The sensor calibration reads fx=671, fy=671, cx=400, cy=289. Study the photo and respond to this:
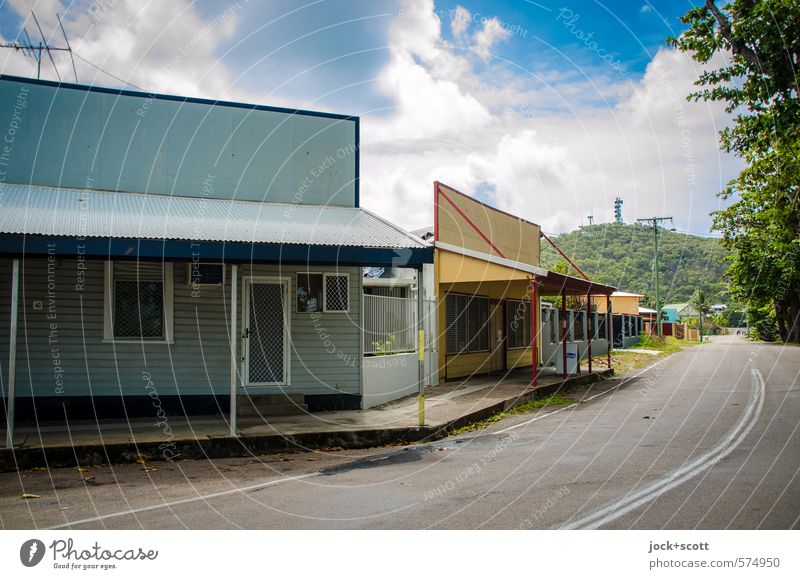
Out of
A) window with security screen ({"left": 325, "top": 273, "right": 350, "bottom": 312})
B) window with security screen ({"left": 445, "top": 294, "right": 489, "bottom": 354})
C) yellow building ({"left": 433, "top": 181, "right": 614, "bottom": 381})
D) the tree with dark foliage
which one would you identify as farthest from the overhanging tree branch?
window with security screen ({"left": 325, "top": 273, "right": 350, "bottom": 312})

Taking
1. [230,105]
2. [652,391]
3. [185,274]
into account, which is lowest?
[652,391]

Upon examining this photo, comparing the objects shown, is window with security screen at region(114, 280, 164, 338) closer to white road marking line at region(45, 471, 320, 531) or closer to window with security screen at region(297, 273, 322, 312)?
window with security screen at region(297, 273, 322, 312)

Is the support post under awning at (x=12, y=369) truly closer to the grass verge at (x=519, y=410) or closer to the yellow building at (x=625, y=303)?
the grass verge at (x=519, y=410)

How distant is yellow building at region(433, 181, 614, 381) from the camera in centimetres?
1688

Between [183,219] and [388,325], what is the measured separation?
16.8ft

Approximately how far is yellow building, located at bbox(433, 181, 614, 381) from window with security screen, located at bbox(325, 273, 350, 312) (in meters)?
4.31

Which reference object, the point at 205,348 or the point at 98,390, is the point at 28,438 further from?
the point at 205,348

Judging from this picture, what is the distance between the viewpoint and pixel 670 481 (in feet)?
22.6

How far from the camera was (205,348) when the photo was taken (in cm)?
1241

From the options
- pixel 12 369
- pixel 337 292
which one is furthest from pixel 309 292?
pixel 12 369

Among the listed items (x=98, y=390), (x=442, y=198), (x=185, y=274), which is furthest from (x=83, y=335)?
(x=442, y=198)

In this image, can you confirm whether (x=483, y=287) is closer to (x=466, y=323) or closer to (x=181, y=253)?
(x=466, y=323)

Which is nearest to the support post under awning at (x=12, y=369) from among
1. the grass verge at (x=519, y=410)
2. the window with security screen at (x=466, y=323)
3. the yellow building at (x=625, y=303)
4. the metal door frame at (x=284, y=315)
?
the metal door frame at (x=284, y=315)

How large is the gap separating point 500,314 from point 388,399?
882 cm
